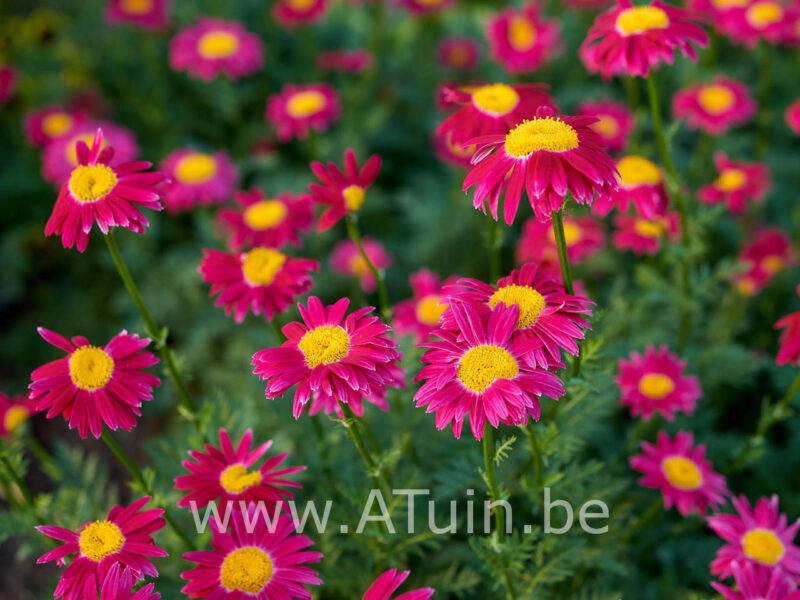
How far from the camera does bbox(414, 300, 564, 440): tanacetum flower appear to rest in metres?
1.29

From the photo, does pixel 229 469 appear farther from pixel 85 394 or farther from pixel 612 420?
pixel 612 420

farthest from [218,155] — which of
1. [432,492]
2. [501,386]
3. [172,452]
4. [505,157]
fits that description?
[501,386]

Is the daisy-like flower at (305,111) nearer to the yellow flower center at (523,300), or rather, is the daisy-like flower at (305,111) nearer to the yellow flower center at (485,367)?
the yellow flower center at (523,300)

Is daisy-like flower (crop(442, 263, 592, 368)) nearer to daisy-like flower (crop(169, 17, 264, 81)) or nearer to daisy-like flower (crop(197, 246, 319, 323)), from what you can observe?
daisy-like flower (crop(197, 246, 319, 323))

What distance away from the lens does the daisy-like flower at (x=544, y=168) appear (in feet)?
4.36

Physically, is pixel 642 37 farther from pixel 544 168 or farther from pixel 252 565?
pixel 252 565

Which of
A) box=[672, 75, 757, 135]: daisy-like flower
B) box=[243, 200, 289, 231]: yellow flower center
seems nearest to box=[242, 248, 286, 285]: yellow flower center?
box=[243, 200, 289, 231]: yellow flower center

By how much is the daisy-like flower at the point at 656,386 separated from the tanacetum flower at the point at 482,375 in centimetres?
88

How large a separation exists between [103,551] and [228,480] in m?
0.30

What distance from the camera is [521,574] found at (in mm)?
1770

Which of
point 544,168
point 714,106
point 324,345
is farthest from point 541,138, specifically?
point 714,106

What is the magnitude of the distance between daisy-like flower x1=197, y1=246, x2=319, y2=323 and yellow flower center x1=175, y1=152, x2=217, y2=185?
144 centimetres

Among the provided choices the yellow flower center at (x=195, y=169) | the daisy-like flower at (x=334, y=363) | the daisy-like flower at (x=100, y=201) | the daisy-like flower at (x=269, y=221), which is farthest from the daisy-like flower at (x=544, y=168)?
the yellow flower center at (x=195, y=169)

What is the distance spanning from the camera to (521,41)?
3.56 meters
